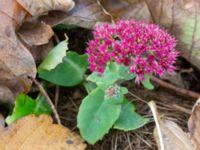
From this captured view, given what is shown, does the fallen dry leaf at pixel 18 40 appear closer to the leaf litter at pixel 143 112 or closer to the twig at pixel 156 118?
the leaf litter at pixel 143 112

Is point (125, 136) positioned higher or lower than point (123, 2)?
lower

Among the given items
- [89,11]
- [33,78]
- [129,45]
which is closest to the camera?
[129,45]

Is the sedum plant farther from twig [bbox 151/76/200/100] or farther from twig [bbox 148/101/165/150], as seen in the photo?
twig [bbox 151/76/200/100]

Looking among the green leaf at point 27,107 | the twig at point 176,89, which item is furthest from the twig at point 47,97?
the twig at point 176,89

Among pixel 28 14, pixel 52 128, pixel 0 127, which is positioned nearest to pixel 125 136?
pixel 52 128

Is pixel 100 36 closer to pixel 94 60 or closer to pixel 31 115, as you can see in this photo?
pixel 94 60

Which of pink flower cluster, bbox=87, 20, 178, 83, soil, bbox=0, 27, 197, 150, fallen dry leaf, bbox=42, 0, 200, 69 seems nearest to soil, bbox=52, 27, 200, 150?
soil, bbox=0, 27, 197, 150
